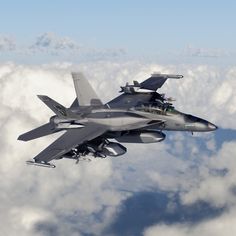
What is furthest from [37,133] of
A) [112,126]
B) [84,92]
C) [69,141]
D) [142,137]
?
[142,137]

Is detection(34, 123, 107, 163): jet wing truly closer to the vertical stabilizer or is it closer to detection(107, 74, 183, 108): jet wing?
detection(107, 74, 183, 108): jet wing

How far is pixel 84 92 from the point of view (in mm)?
57250

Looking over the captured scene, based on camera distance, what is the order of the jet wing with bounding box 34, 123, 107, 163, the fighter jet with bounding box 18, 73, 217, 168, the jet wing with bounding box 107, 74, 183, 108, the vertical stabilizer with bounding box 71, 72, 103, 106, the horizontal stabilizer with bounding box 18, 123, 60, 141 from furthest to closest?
the vertical stabilizer with bounding box 71, 72, 103, 106, the jet wing with bounding box 107, 74, 183, 108, the horizontal stabilizer with bounding box 18, 123, 60, 141, the fighter jet with bounding box 18, 73, 217, 168, the jet wing with bounding box 34, 123, 107, 163

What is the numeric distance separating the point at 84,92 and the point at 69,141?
14.8 meters

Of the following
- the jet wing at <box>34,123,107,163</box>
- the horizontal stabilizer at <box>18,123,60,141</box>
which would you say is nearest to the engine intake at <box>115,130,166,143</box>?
the jet wing at <box>34,123,107,163</box>

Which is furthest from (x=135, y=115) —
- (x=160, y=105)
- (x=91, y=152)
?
(x=91, y=152)

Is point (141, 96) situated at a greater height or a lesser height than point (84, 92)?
lesser

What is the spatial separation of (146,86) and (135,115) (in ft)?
42.3

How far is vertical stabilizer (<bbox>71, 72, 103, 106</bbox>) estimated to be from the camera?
183 feet

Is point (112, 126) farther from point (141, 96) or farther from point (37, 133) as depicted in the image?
point (141, 96)

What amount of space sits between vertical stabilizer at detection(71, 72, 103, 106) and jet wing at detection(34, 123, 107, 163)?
9121mm

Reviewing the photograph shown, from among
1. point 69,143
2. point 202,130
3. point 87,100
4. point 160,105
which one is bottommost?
point 69,143

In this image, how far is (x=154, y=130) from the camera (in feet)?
159

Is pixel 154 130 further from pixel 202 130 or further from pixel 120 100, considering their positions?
pixel 120 100
